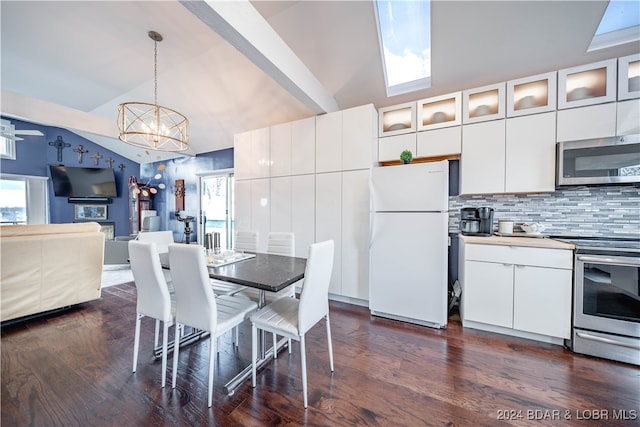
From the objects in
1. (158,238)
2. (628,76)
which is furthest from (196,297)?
(628,76)

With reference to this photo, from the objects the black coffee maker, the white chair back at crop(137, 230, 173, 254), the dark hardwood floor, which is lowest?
the dark hardwood floor

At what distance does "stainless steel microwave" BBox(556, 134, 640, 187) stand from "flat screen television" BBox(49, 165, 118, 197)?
937 cm

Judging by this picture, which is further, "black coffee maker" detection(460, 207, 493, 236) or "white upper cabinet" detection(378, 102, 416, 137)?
"white upper cabinet" detection(378, 102, 416, 137)

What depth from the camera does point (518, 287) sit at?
2143mm

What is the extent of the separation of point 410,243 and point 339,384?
146cm

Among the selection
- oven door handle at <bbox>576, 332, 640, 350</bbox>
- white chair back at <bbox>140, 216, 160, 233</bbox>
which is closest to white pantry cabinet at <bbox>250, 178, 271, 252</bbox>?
oven door handle at <bbox>576, 332, 640, 350</bbox>

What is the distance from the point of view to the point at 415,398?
1507 millimetres

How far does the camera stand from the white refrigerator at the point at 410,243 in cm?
235

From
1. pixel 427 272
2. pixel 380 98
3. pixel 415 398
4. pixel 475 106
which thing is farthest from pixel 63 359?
pixel 475 106

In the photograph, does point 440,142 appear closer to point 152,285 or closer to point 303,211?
point 303,211

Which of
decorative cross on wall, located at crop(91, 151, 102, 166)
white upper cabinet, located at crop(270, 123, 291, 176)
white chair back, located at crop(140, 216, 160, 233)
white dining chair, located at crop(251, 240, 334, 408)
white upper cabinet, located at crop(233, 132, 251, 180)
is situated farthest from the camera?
decorative cross on wall, located at crop(91, 151, 102, 166)

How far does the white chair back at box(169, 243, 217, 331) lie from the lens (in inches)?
55.4

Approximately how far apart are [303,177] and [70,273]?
299 centimetres

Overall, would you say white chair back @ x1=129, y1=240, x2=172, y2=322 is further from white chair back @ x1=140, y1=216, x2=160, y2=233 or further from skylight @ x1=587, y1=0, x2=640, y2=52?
white chair back @ x1=140, y1=216, x2=160, y2=233
